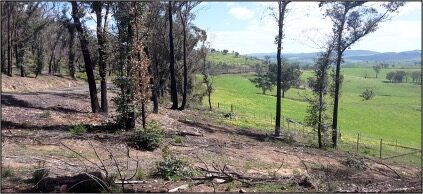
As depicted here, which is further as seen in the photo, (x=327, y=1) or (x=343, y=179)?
(x=327, y=1)

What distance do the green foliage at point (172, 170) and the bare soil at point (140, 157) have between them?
360 millimetres

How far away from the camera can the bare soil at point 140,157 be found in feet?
38.8

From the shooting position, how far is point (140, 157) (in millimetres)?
15977

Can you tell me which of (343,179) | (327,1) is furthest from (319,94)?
(343,179)

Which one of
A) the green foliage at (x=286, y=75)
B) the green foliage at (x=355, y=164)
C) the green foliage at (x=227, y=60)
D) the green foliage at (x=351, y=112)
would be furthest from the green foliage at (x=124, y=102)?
the green foliage at (x=227, y=60)

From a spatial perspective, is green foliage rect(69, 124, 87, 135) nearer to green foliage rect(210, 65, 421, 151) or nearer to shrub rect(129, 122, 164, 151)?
shrub rect(129, 122, 164, 151)

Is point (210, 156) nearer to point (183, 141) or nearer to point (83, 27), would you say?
point (183, 141)

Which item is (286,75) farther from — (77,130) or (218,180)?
(218,180)

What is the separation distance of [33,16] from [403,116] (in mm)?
63432

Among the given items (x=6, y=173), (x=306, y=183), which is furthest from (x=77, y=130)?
(x=306, y=183)

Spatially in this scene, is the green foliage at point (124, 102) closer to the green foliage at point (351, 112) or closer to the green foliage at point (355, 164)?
the green foliage at point (355, 164)

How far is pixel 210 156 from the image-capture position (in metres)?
17.6

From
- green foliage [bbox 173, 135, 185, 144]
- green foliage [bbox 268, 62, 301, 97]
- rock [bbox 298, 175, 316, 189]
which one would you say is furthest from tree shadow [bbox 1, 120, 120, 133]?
green foliage [bbox 268, 62, 301, 97]

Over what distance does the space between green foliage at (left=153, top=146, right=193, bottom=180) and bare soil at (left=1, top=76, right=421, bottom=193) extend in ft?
1.18
